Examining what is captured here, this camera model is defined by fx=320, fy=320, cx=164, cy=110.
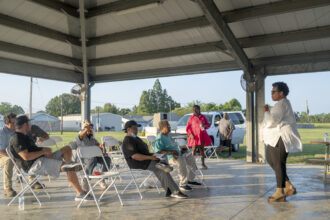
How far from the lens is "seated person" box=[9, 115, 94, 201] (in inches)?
162

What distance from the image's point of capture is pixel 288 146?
419 cm

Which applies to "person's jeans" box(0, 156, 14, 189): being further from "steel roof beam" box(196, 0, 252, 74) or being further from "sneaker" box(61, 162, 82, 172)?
"steel roof beam" box(196, 0, 252, 74)

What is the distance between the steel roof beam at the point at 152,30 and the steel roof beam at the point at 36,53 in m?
1.13

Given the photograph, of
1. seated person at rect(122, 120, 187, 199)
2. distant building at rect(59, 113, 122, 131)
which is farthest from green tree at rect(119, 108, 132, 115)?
seated person at rect(122, 120, 187, 199)

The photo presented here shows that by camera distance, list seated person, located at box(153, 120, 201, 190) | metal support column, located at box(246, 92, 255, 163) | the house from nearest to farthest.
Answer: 1. seated person, located at box(153, 120, 201, 190)
2. metal support column, located at box(246, 92, 255, 163)
3. the house

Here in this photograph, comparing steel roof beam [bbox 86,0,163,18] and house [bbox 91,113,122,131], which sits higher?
steel roof beam [bbox 86,0,163,18]

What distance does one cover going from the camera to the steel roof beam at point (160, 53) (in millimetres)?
7652

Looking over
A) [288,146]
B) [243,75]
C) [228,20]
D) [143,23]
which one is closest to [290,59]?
[243,75]

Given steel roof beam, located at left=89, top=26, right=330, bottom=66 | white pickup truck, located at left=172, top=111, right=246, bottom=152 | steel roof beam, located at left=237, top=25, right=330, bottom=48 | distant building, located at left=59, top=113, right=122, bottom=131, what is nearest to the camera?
steel roof beam, located at left=237, top=25, right=330, bottom=48

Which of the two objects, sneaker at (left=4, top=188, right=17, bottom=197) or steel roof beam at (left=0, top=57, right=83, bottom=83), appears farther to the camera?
steel roof beam at (left=0, top=57, right=83, bottom=83)

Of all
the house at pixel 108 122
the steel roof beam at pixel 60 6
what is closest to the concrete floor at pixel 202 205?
the steel roof beam at pixel 60 6

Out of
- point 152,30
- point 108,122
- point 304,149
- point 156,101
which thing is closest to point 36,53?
point 152,30

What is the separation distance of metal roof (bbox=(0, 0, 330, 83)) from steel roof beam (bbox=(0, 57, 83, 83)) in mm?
28

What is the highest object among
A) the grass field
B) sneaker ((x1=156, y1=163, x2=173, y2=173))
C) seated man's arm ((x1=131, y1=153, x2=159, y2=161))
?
seated man's arm ((x1=131, y1=153, x2=159, y2=161))
